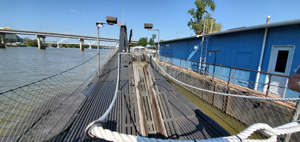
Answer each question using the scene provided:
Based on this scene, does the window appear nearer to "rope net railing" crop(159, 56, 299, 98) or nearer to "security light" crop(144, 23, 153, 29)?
"rope net railing" crop(159, 56, 299, 98)

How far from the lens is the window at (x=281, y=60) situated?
574 centimetres

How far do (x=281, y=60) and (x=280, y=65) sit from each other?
0.25m

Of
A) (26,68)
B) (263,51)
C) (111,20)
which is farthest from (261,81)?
(26,68)

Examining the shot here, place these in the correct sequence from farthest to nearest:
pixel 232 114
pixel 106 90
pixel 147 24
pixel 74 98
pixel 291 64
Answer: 1. pixel 147 24
2. pixel 232 114
3. pixel 291 64
4. pixel 106 90
5. pixel 74 98

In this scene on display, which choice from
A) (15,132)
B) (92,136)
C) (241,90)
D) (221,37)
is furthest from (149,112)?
(221,37)

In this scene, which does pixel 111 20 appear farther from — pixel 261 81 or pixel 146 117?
pixel 261 81

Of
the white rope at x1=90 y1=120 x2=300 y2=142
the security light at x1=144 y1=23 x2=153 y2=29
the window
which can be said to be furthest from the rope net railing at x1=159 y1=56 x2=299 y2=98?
the security light at x1=144 y1=23 x2=153 y2=29

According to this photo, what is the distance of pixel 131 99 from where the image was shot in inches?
123

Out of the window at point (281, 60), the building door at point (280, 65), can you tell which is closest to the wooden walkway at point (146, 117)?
the building door at point (280, 65)

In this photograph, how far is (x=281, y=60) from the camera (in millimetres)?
5918

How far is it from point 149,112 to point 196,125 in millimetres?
1375

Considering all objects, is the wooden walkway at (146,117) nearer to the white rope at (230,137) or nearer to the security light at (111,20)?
the white rope at (230,137)

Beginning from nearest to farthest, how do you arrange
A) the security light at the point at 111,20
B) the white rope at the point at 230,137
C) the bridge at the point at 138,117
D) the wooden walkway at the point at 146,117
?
the white rope at the point at 230,137 → the bridge at the point at 138,117 → the wooden walkway at the point at 146,117 → the security light at the point at 111,20

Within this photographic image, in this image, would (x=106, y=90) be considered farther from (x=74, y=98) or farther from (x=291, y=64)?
(x=291, y=64)
